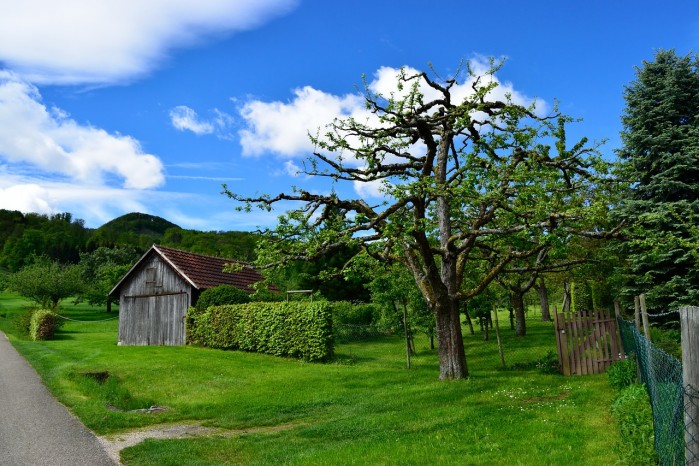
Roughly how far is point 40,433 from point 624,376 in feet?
41.9

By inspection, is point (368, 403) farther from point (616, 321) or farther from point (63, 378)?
point (63, 378)

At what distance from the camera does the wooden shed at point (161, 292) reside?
1288 inches

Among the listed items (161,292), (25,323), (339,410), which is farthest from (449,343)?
(25,323)

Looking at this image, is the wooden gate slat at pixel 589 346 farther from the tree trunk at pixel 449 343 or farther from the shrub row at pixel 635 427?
the shrub row at pixel 635 427

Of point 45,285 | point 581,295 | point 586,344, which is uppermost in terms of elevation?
point 45,285

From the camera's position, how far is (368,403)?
1333 cm

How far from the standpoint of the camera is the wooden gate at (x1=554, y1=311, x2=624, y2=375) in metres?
17.2

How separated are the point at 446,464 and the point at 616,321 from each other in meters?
11.4

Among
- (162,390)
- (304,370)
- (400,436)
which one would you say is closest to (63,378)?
(162,390)

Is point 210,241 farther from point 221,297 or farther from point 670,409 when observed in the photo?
point 670,409

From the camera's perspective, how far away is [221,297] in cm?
3017

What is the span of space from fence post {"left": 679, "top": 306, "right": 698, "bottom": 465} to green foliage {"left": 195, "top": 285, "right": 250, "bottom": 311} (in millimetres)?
26721

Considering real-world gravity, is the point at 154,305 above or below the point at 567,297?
above

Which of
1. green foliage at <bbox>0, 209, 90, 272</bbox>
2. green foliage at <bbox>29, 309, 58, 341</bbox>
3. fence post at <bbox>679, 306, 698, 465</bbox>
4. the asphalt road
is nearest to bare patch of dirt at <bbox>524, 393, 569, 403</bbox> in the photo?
fence post at <bbox>679, 306, 698, 465</bbox>
